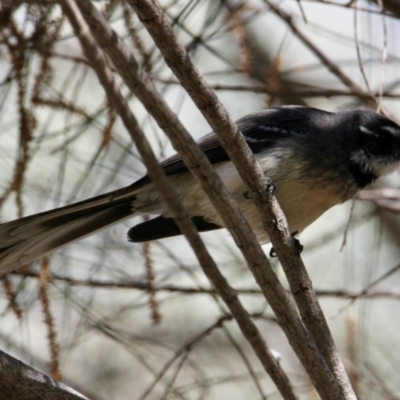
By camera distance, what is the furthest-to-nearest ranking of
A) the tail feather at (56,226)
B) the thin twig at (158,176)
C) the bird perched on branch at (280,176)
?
the bird perched on branch at (280,176) < the tail feather at (56,226) < the thin twig at (158,176)

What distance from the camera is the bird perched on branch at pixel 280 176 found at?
162 inches

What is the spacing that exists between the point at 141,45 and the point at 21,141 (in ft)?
2.98

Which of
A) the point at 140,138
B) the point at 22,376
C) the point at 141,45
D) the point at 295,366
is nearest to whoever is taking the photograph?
the point at 140,138

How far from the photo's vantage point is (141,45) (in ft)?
12.6

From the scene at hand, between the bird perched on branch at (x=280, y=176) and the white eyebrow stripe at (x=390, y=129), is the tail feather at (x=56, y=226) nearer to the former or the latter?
Result: the bird perched on branch at (x=280, y=176)

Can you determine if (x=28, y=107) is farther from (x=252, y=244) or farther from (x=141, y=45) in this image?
(x=252, y=244)

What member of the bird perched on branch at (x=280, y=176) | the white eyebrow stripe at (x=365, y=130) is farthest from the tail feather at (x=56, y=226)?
the white eyebrow stripe at (x=365, y=130)

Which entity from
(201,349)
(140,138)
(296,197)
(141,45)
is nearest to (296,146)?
(296,197)

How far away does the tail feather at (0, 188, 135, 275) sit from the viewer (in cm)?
368

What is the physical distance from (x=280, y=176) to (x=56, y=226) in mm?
1315

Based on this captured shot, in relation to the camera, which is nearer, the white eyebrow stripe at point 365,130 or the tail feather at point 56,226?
the tail feather at point 56,226

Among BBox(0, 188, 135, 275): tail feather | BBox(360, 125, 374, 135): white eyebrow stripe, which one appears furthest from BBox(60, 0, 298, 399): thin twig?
BBox(360, 125, 374, 135): white eyebrow stripe

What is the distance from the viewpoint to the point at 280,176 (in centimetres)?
421

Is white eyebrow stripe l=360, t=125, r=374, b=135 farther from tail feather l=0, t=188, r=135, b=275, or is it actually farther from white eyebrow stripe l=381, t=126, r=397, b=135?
tail feather l=0, t=188, r=135, b=275
